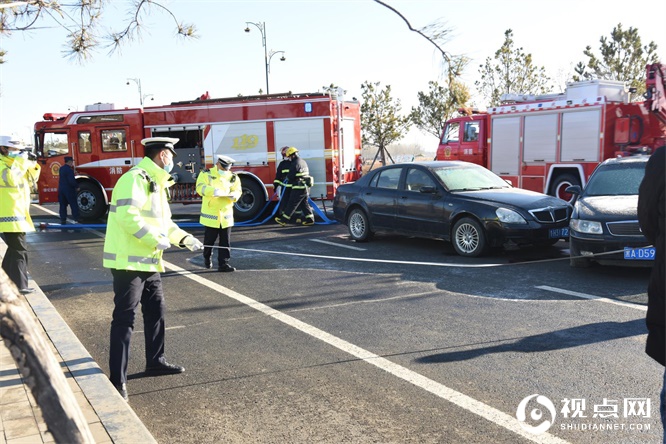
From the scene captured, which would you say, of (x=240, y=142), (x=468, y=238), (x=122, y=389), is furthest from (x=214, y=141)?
(x=122, y=389)

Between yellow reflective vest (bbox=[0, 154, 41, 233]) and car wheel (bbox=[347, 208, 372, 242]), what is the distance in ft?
19.1

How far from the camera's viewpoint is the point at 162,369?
197 inches

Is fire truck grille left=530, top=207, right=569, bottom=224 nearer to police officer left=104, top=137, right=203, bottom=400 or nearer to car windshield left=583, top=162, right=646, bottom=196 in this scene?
car windshield left=583, top=162, right=646, bottom=196

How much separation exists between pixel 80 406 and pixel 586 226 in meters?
6.53

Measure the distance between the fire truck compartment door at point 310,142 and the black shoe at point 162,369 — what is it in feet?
36.4

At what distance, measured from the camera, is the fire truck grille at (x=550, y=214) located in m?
9.32

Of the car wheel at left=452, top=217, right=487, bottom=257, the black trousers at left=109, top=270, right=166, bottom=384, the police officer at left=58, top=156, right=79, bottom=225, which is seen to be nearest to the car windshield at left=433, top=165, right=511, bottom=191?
the car wheel at left=452, top=217, right=487, bottom=257

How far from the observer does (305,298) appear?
738cm

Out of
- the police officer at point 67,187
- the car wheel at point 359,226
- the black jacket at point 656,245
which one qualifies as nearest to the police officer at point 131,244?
the black jacket at point 656,245

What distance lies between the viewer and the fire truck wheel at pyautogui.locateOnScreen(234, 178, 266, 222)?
16.0m

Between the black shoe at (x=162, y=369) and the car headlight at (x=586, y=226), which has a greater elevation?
the car headlight at (x=586, y=226)

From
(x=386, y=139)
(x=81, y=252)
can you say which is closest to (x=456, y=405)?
(x=81, y=252)

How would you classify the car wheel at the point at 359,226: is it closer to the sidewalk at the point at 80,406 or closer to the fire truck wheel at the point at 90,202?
the sidewalk at the point at 80,406

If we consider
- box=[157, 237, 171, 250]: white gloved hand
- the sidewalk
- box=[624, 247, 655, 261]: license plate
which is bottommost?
the sidewalk
